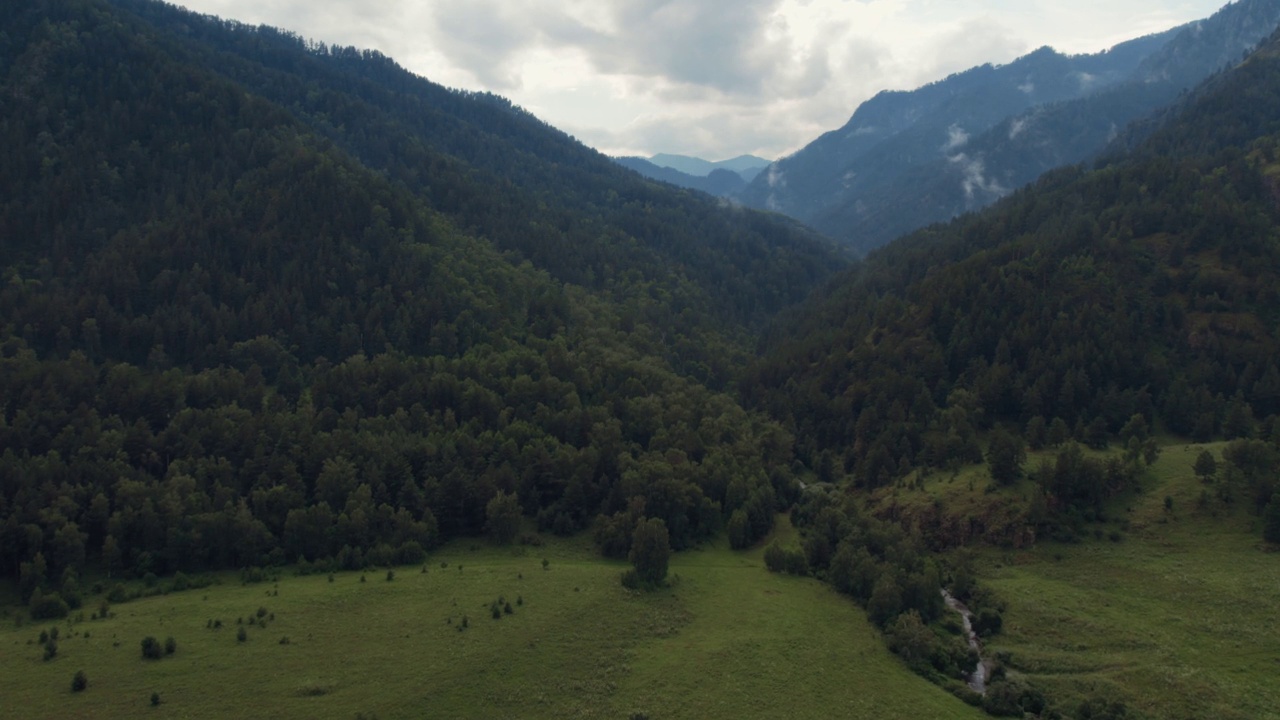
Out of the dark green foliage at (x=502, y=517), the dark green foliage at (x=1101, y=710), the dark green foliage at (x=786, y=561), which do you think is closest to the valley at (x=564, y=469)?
the dark green foliage at (x=1101, y=710)

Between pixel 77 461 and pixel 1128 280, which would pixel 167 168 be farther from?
pixel 1128 280

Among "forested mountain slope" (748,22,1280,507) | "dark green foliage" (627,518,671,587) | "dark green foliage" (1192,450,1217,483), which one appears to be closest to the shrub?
"dark green foliage" (627,518,671,587)

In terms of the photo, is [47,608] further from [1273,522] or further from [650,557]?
[1273,522]

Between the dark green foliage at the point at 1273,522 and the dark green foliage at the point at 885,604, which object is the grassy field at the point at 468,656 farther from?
the dark green foliage at the point at 1273,522

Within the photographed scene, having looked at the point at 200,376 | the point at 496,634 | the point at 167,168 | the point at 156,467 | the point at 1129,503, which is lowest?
the point at 496,634

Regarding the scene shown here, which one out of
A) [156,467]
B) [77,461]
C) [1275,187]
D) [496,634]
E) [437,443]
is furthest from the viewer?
[1275,187]

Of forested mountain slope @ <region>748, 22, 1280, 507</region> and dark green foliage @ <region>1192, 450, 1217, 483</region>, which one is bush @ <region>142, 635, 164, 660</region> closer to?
forested mountain slope @ <region>748, 22, 1280, 507</region>

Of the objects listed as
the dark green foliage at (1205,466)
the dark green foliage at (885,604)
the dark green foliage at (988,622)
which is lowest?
the dark green foliage at (988,622)

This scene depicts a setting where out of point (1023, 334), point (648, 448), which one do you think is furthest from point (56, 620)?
point (1023, 334)
